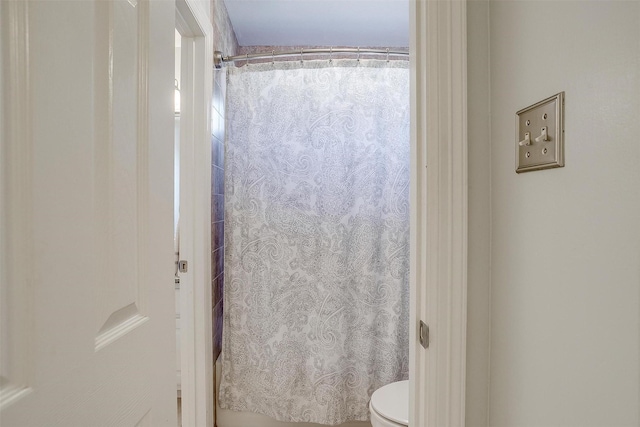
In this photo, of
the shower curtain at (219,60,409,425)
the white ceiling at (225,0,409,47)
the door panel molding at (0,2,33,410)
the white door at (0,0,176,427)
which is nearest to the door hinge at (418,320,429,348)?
the white door at (0,0,176,427)

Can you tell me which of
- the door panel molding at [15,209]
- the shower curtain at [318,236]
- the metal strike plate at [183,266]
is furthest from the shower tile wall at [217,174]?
the door panel molding at [15,209]

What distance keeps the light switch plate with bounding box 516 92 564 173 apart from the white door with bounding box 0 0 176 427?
665mm

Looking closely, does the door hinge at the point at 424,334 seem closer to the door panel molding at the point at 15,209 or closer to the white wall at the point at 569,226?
the white wall at the point at 569,226

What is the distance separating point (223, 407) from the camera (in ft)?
6.03

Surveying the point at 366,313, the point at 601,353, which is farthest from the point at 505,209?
the point at 366,313

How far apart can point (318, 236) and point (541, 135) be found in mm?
1316

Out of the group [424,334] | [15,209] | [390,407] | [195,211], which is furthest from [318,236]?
[15,209]

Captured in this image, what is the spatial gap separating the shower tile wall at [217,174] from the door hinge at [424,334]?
47.6 inches

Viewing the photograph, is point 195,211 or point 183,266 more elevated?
point 195,211

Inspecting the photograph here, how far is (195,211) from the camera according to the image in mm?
1546

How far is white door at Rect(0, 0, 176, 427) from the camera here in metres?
0.38

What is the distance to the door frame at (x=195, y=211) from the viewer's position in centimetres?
153

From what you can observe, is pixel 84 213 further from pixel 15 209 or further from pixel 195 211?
pixel 195 211

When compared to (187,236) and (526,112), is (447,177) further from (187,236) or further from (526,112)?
(187,236)
